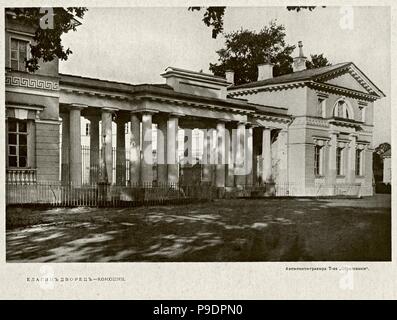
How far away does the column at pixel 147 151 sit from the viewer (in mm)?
8812

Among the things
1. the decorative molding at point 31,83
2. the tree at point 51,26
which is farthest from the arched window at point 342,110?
the tree at point 51,26

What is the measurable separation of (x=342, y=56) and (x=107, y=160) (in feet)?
14.7

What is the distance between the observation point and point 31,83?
724cm

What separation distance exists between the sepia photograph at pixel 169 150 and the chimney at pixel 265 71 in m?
1.73

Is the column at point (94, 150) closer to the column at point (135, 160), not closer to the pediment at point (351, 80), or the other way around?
the column at point (135, 160)

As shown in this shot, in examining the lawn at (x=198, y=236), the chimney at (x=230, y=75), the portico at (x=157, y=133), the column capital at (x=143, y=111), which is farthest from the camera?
the chimney at (x=230, y=75)

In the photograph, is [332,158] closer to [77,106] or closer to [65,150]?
[77,106]

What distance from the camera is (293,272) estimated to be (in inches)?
218

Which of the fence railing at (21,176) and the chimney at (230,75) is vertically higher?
the chimney at (230,75)

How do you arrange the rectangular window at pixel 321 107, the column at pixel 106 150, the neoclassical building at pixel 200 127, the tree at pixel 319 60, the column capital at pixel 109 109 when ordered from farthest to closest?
1. the rectangular window at pixel 321 107
2. the column capital at pixel 109 109
3. the column at pixel 106 150
4. the tree at pixel 319 60
5. the neoclassical building at pixel 200 127

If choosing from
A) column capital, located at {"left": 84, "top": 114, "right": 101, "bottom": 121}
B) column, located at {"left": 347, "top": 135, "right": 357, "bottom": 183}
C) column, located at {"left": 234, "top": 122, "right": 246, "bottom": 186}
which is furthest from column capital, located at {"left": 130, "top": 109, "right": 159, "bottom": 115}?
column, located at {"left": 347, "top": 135, "right": 357, "bottom": 183}

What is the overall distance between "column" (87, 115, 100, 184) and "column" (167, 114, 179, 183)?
1.31m
